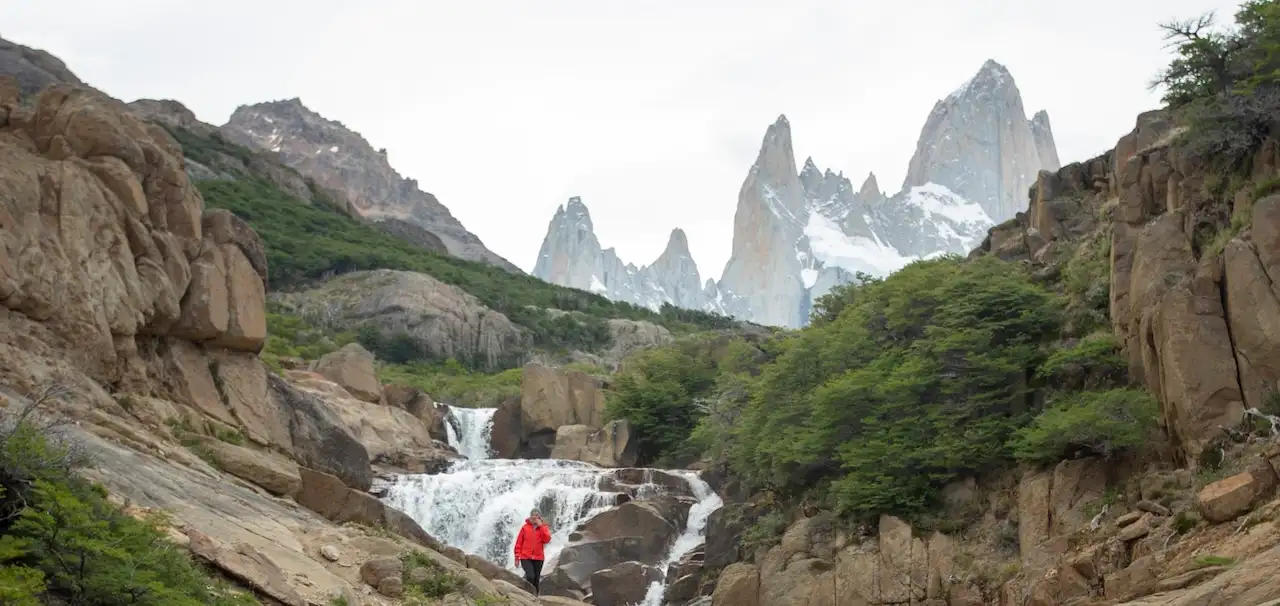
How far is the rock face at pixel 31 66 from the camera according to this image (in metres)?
101

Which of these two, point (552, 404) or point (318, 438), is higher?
point (552, 404)

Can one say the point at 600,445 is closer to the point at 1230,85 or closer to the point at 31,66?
the point at 1230,85

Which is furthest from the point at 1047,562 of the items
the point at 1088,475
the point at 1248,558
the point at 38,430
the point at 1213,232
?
the point at 38,430

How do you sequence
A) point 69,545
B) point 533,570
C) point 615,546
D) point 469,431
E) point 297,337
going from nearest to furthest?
point 69,545 < point 533,570 < point 615,546 < point 469,431 < point 297,337

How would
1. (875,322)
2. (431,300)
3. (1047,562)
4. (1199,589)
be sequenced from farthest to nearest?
1. (431,300)
2. (875,322)
3. (1047,562)
4. (1199,589)

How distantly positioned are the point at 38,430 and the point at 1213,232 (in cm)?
2104

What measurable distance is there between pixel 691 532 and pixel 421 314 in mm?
47139

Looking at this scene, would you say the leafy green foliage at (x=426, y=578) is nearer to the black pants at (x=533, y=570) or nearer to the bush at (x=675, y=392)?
the black pants at (x=533, y=570)

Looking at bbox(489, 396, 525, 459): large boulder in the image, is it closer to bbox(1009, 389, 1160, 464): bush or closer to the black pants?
the black pants

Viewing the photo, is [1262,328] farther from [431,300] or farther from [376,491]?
[431,300]

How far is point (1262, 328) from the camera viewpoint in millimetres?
20188

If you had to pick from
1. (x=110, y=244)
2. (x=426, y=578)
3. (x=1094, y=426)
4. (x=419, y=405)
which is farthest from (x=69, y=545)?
(x=419, y=405)

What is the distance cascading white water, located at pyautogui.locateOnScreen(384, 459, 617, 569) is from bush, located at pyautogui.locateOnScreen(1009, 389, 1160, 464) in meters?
15.2

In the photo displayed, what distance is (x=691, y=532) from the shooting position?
35.2 meters
